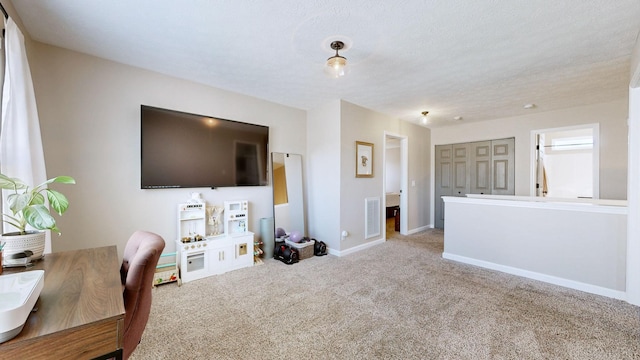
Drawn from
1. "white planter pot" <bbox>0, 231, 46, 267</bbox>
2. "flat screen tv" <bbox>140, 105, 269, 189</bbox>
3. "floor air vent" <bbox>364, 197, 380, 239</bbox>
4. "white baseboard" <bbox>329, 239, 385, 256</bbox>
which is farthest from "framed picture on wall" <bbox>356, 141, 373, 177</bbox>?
"white planter pot" <bbox>0, 231, 46, 267</bbox>

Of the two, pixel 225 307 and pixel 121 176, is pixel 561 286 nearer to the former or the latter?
pixel 225 307

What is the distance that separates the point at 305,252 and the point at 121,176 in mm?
2423

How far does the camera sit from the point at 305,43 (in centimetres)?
225

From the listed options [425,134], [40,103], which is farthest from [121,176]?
[425,134]

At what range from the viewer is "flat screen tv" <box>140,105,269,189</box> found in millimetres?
2787

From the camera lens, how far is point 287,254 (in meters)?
3.47

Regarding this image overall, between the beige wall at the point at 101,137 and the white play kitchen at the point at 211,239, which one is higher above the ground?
the beige wall at the point at 101,137

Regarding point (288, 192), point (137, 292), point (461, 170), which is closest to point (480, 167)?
point (461, 170)

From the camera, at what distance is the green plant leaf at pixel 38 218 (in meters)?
1.18

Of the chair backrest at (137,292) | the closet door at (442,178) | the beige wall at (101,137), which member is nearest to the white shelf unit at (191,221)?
the beige wall at (101,137)

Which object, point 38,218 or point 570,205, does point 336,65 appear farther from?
point 570,205

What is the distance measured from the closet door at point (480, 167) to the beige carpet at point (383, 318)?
2.55 metres

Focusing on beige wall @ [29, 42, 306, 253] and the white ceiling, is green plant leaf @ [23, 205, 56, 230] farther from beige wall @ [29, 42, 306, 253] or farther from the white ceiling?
beige wall @ [29, 42, 306, 253]

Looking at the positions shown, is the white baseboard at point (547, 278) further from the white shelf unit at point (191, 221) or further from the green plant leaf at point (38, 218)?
the green plant leaf at point (38, 218)
